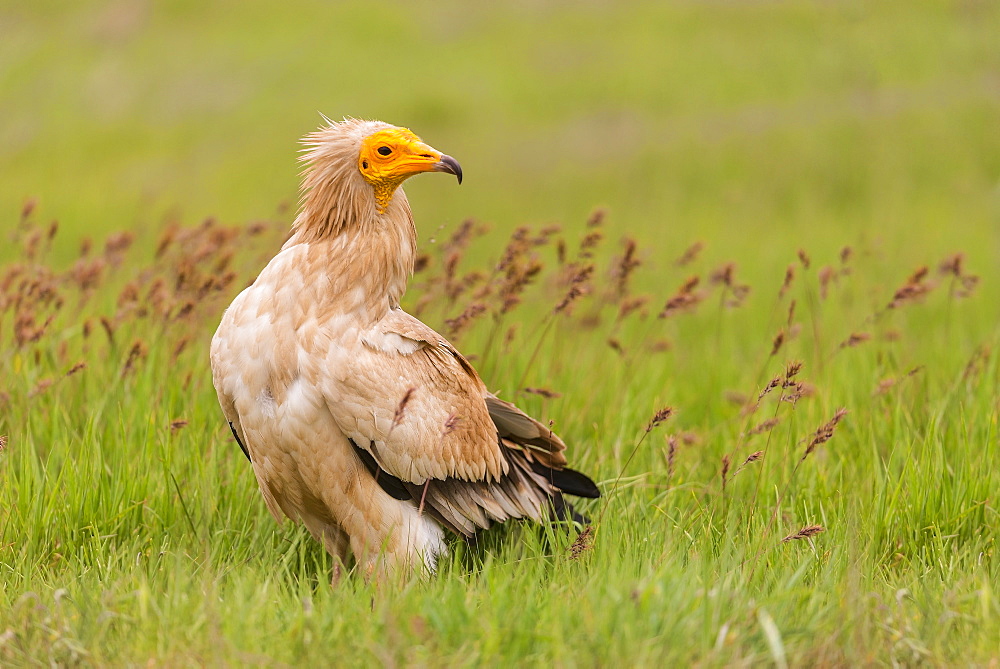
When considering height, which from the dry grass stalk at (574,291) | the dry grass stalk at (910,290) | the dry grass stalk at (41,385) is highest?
the dry grass stalk at (910,290)

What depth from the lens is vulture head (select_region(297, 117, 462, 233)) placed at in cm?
370

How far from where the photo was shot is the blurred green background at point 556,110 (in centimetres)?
1180

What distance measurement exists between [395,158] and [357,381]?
0.82 m

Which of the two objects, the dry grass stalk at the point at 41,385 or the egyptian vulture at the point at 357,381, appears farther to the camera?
the dry grass stalk at the point at 41,385

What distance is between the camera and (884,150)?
13383mm

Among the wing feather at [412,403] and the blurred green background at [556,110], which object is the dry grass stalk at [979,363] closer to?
the wing feather at [412,403]

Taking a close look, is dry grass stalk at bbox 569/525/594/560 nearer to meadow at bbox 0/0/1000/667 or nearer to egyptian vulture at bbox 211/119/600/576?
meadow at bbox 0/0/1000/667

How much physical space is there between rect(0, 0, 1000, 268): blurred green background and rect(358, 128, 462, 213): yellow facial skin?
246 inches

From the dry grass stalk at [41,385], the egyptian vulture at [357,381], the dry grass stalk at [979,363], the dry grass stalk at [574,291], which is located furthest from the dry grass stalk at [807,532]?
the dry grass stalk at [41,385]

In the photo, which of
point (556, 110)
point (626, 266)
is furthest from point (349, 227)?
point (556, 110)

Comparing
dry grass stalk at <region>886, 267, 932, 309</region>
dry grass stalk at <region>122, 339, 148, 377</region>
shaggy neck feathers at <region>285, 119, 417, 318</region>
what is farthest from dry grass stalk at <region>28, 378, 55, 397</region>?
dry grass stalk at <region>886, 267, 932, 309</region>

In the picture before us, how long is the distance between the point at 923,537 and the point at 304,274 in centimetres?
274

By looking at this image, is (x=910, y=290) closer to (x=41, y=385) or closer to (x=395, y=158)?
(x=395, y=158)

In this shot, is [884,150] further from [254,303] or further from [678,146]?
[254,303]
